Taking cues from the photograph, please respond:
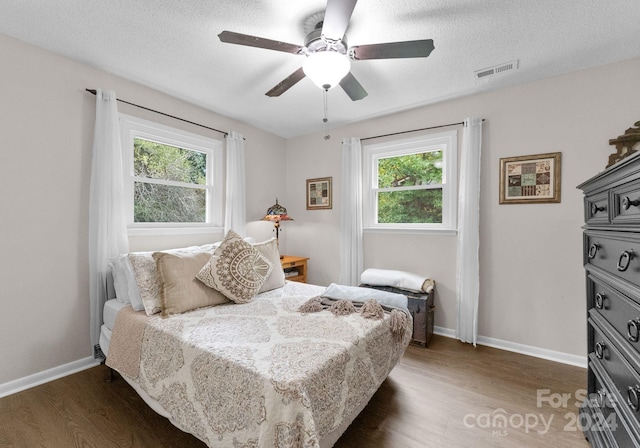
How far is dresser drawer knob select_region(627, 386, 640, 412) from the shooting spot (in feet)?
3.20

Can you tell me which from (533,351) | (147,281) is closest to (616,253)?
(533,351)

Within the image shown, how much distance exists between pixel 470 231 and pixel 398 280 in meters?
0.87

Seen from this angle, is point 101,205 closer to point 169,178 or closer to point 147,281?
point 169,178

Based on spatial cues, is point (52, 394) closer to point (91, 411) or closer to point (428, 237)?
point (91, 411)

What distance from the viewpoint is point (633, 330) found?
39.8 inches

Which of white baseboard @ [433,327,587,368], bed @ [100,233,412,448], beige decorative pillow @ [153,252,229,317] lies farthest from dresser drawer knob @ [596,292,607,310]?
beige decorative pillow @ [153,252,229,317]

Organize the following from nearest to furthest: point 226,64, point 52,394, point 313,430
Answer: point 313,430 → point 52,394 → point 226,64

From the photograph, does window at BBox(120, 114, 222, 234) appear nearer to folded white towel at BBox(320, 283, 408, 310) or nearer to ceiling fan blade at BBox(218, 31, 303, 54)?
ceiling fan blade at BBox(218, 31, 303, 54)

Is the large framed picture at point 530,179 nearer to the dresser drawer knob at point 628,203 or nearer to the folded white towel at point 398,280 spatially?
the folded white towel at point 398,280

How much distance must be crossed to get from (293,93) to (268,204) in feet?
5.42

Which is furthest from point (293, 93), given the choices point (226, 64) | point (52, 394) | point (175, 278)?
point (52, 394)

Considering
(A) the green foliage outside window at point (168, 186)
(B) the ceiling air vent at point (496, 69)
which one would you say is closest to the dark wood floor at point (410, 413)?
(A) the green foliage outside window at point (168, 186)

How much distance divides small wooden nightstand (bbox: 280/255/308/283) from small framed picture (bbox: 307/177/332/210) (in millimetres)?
783

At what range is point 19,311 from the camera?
201 cm
